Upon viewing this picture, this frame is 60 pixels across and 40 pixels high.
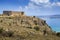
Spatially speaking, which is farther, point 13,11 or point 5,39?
point 13,11

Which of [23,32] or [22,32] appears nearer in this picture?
[23,32]

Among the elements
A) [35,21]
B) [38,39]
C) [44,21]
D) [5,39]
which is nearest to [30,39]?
[38,39]

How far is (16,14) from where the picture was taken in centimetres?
8475

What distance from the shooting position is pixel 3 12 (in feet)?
278

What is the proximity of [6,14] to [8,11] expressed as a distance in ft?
4.83

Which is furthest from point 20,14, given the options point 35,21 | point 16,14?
point 35,21

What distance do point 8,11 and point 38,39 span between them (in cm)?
5971

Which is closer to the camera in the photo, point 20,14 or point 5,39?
point 5,39

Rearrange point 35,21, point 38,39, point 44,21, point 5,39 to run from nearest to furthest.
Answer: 1. point 5,39
2. point 38,39
3. point 35,21
4. point 44,21

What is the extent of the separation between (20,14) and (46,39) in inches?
2423

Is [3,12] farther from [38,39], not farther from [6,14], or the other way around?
[38,39]

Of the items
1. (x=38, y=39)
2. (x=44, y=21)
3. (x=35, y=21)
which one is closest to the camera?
(x=38, y=39)

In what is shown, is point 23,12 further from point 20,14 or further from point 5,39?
point 5,39

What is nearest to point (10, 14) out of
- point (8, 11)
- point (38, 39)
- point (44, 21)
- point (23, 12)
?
point (8, 11)
